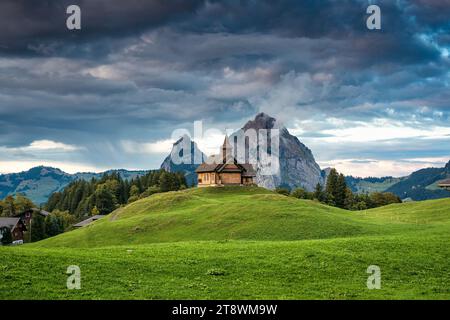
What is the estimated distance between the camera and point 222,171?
398 feet

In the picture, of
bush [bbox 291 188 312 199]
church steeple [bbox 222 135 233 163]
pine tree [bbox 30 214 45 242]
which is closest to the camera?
church steeple [bbox 222 135 233 163]

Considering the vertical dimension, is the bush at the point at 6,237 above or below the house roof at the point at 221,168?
below

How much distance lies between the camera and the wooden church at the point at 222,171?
121 meters

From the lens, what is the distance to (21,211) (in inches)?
6398

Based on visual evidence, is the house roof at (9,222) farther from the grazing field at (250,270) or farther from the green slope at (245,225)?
the grazing field at (250,270)

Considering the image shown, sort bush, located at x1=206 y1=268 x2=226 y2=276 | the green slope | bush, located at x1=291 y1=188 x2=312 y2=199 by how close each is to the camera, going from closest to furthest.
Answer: bush, located at x1=206 y1=268 x2=226 y2=276, the green slope, bush, located at x1=291 y1=188 x2=312 y2=199

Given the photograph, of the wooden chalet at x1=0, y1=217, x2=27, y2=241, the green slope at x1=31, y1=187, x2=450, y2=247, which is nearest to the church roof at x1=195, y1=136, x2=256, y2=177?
the green slope at x1=31, y1=187, x2=450, y2=247

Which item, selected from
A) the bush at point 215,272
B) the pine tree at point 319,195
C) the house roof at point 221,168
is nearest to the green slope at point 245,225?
the bush at point 215,272

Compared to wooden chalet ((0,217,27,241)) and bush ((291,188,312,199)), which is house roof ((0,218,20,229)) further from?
bush ((291,188,312,199))

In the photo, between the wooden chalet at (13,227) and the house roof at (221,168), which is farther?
the house roof at (221,168)

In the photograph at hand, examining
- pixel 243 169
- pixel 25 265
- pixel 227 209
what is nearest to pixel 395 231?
pixel 227 209

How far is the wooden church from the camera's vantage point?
398 ft

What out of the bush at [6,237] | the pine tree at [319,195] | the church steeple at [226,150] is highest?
the church steeple at [226,150]
